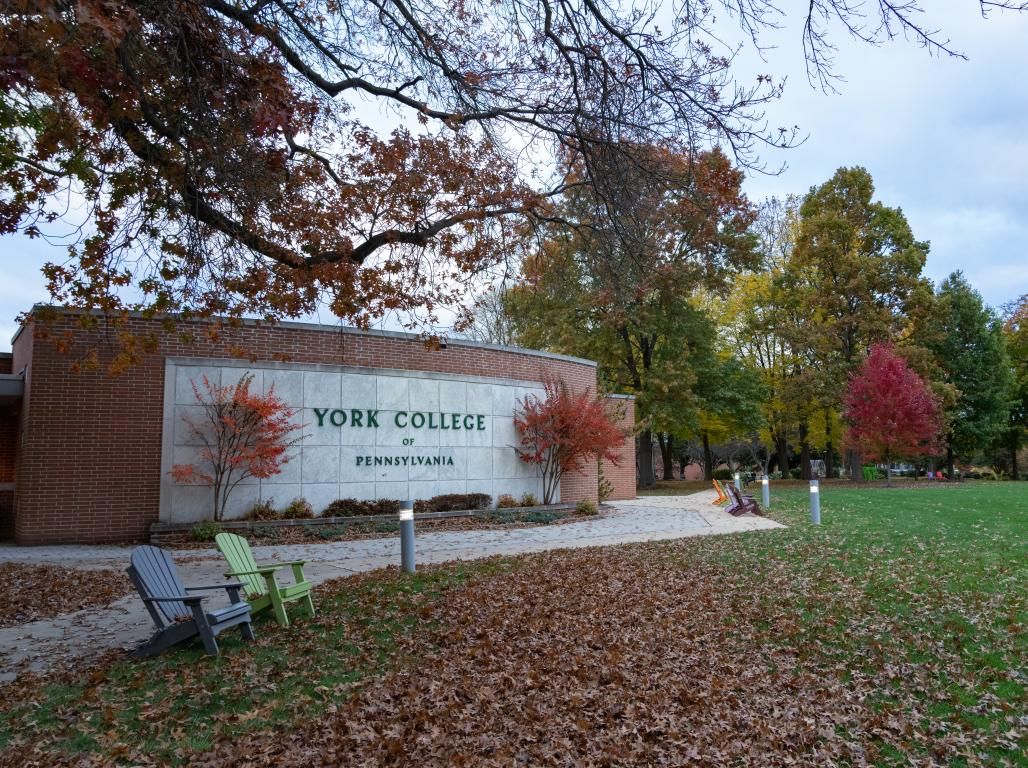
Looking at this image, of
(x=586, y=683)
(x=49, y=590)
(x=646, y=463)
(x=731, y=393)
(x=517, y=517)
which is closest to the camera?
(x=586, y=683)

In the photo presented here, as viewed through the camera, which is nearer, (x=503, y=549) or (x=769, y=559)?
(x=769, y=559)

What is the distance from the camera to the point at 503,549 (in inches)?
513

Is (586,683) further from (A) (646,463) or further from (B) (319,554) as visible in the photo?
(A) (646,463)

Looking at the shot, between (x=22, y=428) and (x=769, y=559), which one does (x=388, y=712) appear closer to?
(x=769, y=559)

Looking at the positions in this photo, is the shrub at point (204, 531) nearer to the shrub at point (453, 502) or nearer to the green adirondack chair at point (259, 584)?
the shrub at point (453, 502)

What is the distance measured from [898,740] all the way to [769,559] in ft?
21.5

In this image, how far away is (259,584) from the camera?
25.5 feet

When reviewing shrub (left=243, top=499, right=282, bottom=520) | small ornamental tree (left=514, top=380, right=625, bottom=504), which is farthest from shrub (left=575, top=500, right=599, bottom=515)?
shrub (left=243, top=499, right=282, bottom=520)

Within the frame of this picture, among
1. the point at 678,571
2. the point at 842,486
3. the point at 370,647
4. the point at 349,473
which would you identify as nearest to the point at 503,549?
the point at 678,571

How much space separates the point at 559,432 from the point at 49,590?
41.0 ft

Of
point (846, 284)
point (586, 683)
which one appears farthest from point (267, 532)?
point (846, 284)

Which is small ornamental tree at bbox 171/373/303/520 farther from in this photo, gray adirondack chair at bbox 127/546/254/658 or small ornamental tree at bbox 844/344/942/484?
small ornamental tree at bbox 844/344/942/484

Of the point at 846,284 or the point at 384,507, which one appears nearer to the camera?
the point at 384,507

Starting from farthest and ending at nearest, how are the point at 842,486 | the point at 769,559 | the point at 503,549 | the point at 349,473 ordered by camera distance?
the point at 842,486 < the point at 349,473 < the point at 503,549 < the point at 769,559
